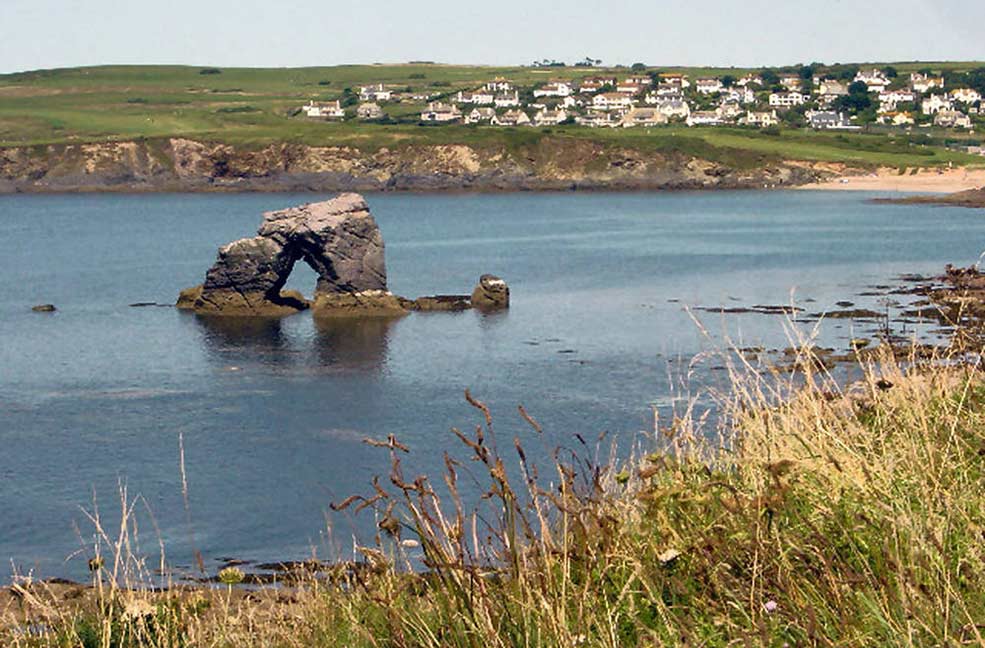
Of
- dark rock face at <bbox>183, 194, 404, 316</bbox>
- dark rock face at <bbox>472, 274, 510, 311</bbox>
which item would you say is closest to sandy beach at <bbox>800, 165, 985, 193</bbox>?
dark rock face at <bbox>472, 274, 510, 311</bbox>

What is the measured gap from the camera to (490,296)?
65938 millimetres

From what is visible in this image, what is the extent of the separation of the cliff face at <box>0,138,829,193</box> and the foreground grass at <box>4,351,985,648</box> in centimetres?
16441

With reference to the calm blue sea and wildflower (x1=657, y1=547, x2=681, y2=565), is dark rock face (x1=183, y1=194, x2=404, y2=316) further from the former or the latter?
wildflower (x1=657, y1=547, x2=681, y2=565)

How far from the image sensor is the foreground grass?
6.66 metres

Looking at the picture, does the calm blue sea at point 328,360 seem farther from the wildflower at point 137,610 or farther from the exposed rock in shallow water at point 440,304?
the exposed rock in shallow water at point 440,304

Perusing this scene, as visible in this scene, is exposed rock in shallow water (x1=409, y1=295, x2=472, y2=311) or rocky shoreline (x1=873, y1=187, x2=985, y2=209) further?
rocky shoreline (x1=873, y1=187, x2=985, y2=209)

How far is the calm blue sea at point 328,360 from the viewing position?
30281mm

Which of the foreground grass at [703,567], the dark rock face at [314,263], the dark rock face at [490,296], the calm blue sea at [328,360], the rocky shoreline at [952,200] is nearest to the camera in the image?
the foreground grass at [703,567]

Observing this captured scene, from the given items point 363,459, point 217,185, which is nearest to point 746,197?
point 217,185

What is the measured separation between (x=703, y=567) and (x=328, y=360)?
43.8m

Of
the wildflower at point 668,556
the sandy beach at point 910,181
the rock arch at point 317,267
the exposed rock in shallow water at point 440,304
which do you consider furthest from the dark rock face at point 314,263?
the sandy beach at point 910,181

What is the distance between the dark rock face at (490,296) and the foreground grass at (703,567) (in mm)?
56752

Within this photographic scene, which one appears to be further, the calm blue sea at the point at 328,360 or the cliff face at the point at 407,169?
the cliff face at the point at 407,169

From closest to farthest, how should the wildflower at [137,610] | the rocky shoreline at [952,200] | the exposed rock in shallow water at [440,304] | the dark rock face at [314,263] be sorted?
1. the wildflower at [137,610]
2. the dark rock face at [314,263]
3. the exposed rock in shallow water at [440,304]
4. the rocky shoreline at [952,200]
